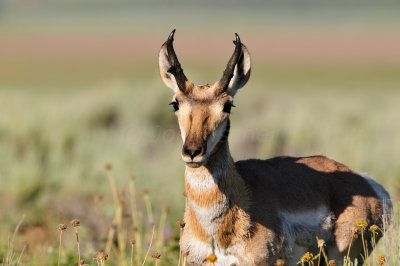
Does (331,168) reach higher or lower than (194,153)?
lower

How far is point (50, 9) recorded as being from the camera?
170 m

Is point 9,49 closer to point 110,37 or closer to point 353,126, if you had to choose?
point 110,37

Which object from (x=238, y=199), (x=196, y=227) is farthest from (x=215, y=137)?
(x=196, y=227)

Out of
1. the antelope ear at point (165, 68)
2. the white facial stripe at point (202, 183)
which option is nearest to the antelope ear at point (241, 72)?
the antelope ear at point (165, 68)

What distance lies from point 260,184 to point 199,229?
730 millimetres


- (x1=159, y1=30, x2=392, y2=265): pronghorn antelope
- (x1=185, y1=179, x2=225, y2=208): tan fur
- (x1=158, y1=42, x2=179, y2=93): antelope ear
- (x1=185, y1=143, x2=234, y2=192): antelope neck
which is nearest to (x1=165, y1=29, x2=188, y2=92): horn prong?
(x1=159, y1=30, x2=392, y2=265): pronghorn antelope

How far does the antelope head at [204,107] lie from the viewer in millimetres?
4734

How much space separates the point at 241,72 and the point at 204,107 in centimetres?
76

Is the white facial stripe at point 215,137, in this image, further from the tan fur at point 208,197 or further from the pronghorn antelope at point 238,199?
the tan fur at point 208,197

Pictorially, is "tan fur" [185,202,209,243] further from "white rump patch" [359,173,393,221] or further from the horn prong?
"white rump patch" [359,173,393,221]

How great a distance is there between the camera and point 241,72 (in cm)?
563

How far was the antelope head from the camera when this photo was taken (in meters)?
4.73

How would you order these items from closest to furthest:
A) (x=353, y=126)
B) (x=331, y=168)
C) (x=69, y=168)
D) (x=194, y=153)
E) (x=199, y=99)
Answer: (x=194, y=153)
(x=199, y=99)
(x=331, y=168)
(x=69, y=168)
(x=353, y=126)

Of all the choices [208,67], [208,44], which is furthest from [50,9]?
[208,67]
